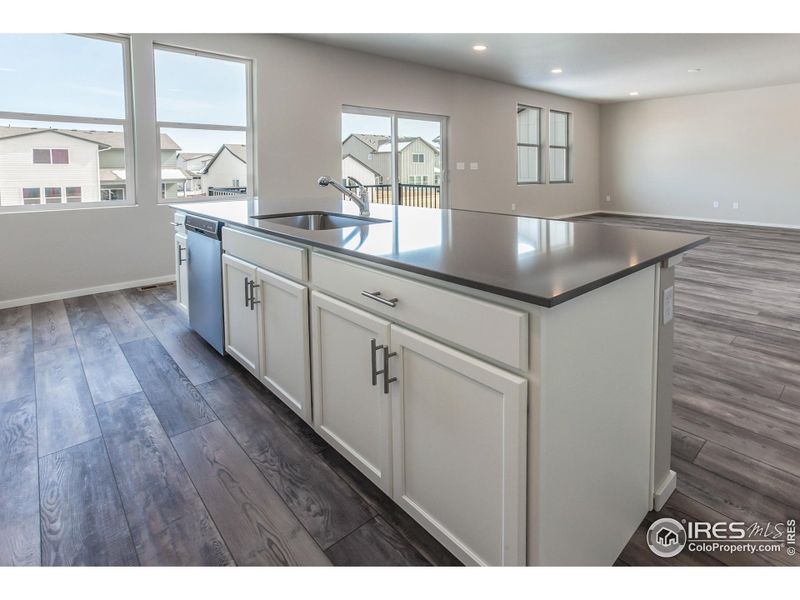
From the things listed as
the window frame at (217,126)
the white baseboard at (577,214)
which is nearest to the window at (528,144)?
the white baseboard at (577,214)

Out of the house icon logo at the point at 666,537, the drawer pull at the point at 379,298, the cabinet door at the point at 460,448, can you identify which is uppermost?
the drawer pull at the point at 379,298

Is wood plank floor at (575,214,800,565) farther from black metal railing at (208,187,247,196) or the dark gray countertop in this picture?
black metal railing at (208,187,247,196)

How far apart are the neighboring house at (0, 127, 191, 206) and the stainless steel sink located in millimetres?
2599

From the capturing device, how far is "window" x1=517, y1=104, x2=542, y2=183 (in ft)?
29.0

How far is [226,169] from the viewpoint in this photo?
17.1ft

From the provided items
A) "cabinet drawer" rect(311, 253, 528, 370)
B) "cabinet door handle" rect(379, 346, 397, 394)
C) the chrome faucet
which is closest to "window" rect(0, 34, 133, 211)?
the chrome faucet

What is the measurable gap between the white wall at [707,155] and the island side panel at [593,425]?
937cm

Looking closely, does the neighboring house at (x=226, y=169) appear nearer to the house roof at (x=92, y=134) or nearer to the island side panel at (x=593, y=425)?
the house roof at (x=92, y=134)

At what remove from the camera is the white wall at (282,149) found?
13.8 ft

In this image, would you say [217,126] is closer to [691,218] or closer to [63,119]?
[63,119]

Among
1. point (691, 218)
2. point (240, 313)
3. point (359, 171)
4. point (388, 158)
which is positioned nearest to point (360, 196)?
point (240, 313)
